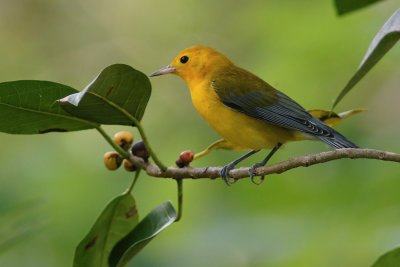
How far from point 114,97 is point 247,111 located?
1719 millimetres

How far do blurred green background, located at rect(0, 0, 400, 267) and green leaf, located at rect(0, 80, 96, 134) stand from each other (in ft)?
1.06

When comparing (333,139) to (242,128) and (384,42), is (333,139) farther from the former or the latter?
(384,42)

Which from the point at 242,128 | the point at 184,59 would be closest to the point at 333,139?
the point at 242,128

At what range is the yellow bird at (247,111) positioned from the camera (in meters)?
4.06

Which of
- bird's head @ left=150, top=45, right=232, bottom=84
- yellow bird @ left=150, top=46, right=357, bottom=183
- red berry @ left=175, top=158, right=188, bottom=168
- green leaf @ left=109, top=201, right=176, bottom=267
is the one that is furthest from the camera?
bird's head @ left=150, top=45, right=232, bottom=84

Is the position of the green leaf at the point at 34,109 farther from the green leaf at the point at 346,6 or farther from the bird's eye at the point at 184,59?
the bird's eye at the point at 184,59

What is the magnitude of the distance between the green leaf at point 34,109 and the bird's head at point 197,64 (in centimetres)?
203

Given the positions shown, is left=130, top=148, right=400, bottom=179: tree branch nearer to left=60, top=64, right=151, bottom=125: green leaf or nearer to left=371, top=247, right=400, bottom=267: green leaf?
left=60, top=64, right=151, bottom=125: green leaf

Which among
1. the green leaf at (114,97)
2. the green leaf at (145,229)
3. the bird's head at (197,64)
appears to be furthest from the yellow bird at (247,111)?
the green leaf at (114,97)

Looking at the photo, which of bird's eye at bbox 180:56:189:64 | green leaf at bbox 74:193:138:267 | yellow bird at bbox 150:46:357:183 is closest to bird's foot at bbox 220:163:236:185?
yellow bird at bbox 150:46:357:183

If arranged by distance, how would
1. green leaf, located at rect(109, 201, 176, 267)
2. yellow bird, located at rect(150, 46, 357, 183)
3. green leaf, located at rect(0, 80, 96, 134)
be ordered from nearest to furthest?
green leaf, located at rect(0, 80, 96, 134) → green leaf, located at rect(109, 201, 176, 267) → yellow bird, located at rect(150, 46, 357, 183)

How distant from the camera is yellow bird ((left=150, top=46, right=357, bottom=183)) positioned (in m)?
4.06

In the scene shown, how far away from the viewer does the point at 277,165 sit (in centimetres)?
274

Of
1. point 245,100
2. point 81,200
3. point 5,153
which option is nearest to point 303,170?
point 245,100
